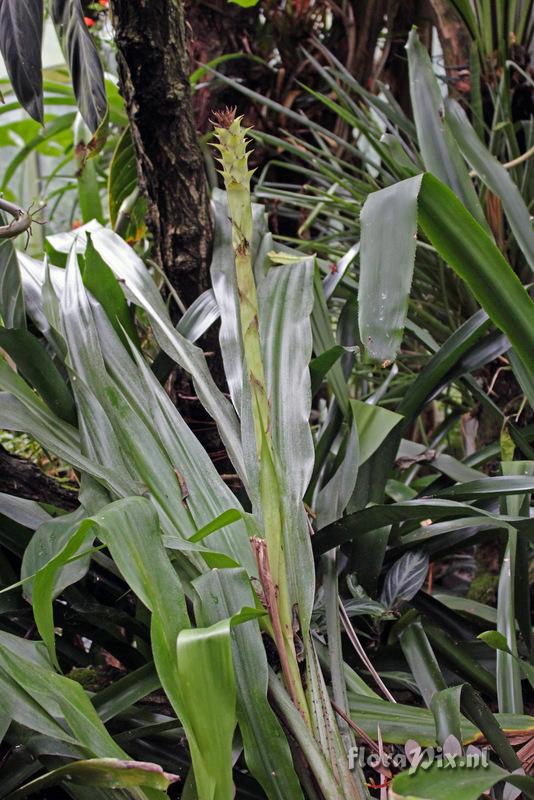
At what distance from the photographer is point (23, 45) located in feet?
1.86

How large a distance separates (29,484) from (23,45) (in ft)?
1.15

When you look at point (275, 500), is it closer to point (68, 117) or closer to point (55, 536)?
point (55, 536)

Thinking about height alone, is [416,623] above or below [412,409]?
below

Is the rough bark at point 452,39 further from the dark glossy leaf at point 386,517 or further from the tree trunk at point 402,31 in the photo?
the dark glossy leaf at point 386,517

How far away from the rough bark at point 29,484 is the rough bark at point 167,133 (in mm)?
240

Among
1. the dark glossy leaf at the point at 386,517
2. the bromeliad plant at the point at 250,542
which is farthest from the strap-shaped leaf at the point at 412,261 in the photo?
the dark glossy leaf at the point at 386,517

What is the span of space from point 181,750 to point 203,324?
1.14 feet

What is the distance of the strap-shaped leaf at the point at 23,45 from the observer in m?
0.56

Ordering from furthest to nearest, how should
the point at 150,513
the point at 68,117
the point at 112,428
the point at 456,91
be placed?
the point at 68,117, the point at 456,91, the point at 112,428, the point at 150,513

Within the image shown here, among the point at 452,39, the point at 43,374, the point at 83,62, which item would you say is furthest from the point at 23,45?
the point at 452,39

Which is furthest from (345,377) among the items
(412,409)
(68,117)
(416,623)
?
(68,117)

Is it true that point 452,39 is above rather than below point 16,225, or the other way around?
above

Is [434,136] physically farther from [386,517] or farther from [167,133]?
[386,517]

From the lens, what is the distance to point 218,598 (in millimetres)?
413
